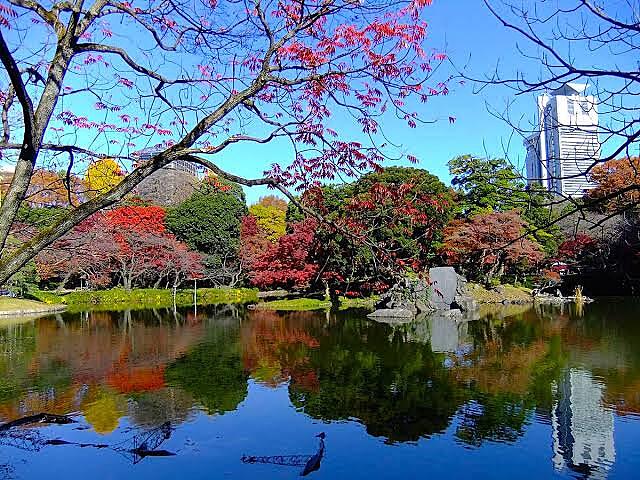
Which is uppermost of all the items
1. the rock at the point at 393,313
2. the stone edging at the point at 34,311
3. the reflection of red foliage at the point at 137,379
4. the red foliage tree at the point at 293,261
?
the red foliage tree at the point at 293,261

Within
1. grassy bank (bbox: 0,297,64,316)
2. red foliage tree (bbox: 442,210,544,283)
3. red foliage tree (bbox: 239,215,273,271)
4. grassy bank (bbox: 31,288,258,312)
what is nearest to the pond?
grassy bank (bbox: 0,297,64,316)

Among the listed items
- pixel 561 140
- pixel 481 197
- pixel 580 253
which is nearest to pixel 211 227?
pixel 481 197

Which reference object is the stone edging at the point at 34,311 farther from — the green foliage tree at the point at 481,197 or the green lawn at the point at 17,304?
the green foliage tree at the point at 481,197

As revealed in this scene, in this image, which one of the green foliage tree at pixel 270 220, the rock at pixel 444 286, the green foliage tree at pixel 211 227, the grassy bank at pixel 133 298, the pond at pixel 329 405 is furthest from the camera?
the green foliage tree at pixel 270 220

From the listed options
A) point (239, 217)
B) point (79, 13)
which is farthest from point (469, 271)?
point (79, 13)

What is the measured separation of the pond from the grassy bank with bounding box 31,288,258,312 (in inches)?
366

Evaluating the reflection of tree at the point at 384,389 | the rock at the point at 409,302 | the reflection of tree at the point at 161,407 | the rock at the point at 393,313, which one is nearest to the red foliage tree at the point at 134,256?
the rock at the point at 409,302

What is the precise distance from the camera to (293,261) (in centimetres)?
1894

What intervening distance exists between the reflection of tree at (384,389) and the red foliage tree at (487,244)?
10.8m

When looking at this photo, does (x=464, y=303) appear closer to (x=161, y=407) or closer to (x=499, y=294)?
(x=499, y=294)

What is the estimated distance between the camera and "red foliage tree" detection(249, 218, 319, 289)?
730 inches

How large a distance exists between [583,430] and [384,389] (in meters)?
2.21

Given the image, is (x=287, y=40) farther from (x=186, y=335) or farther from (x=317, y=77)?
(x=186, y=335)

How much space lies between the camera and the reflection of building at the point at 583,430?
420 centimetres
